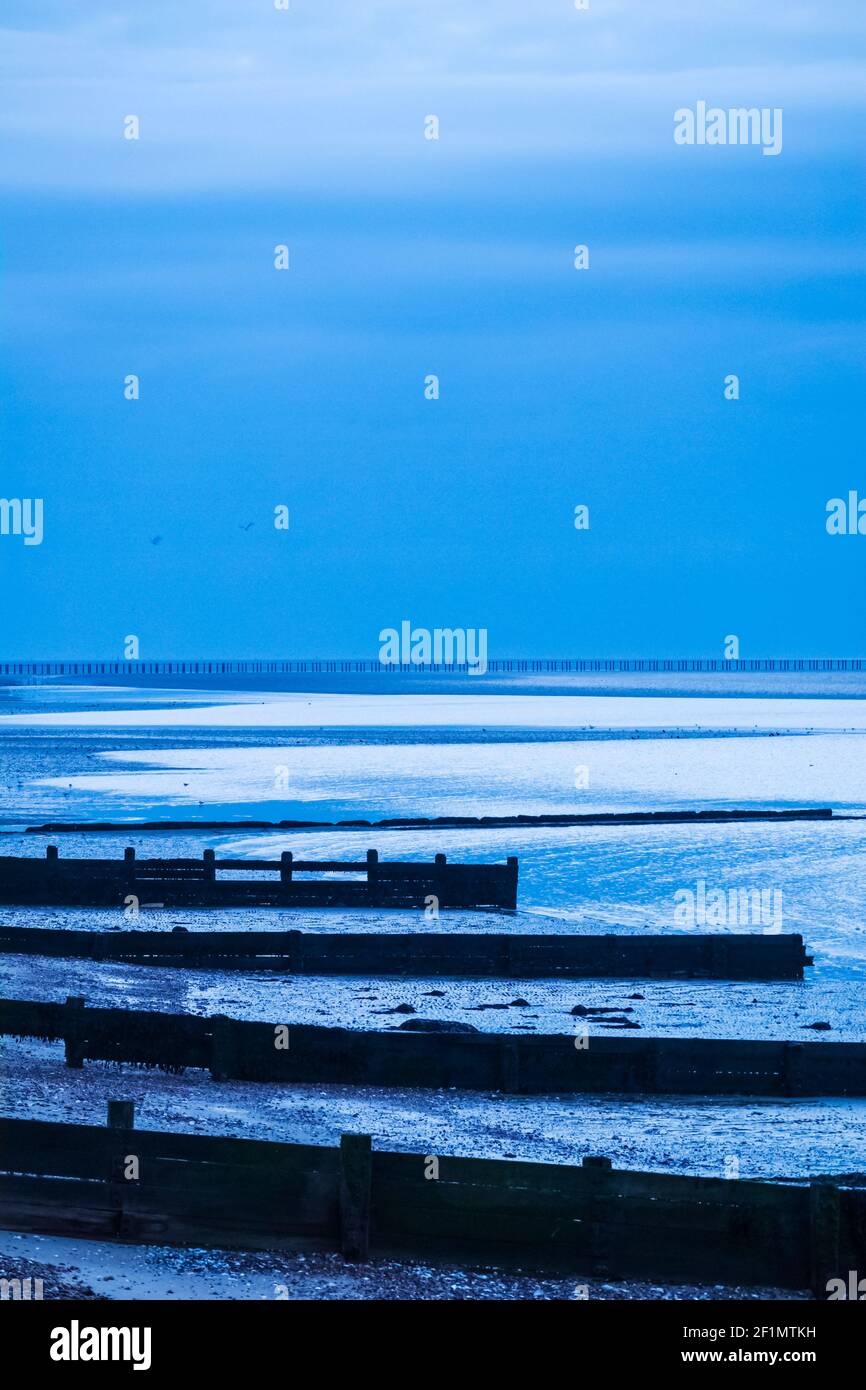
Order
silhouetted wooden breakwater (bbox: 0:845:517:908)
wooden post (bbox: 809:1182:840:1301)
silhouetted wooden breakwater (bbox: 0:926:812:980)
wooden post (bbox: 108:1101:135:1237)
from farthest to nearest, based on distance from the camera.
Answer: silhouetted wooden breakwater (bbox: 0:845:517:908)
silhouetted wooden breakwater (bbox: 0:926:812:980)
wooden post (bbox: 108:1101:135:1237)
wooden post (bbox: 809:1182:840:1301)

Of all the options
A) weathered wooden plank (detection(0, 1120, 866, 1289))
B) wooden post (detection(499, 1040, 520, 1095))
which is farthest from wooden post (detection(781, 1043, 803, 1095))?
weathered wooden plank (detection(0, 1120, 866, 1289))

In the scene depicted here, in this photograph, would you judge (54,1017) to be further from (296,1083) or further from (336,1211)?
(336,1211)

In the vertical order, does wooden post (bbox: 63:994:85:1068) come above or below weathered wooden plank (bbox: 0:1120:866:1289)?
above

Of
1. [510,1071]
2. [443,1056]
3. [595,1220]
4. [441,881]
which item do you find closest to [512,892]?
[441,881]

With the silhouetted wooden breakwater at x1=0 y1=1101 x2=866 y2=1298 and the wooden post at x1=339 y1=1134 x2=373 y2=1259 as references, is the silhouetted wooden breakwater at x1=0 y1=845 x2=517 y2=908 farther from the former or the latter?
the wooden post at x1=339 y1=1134 x2=373 y2=1259

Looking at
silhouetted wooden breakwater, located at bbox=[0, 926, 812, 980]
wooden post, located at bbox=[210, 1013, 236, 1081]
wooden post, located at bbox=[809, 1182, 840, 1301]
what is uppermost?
silhouetted wooden breakwater, located at bbox=[0, 926, 812, 980]

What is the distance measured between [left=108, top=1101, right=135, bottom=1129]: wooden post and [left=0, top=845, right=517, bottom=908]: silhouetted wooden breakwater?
18.9 m

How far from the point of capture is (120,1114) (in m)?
11.6

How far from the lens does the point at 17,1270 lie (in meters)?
10.4

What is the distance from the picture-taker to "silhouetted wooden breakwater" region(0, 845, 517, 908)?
30.3 metres

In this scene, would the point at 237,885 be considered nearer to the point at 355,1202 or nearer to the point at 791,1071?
the point at 791,1071

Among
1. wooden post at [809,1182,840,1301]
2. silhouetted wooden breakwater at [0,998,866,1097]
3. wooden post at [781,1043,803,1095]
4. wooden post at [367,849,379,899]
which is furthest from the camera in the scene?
wooden post at [367,849,379,899]
